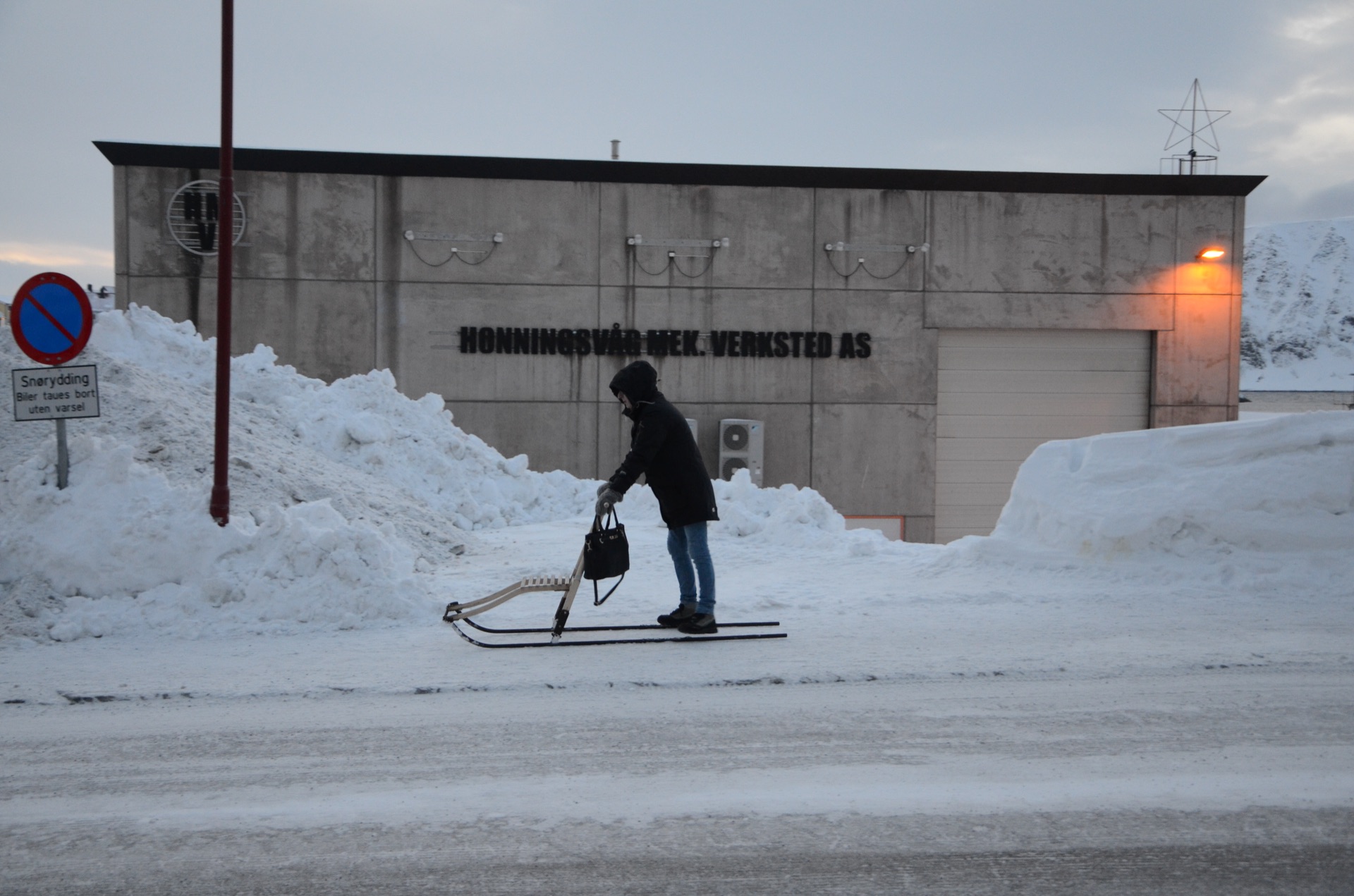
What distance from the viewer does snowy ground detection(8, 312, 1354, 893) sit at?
10.5 feet

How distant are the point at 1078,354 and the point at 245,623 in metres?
15.1

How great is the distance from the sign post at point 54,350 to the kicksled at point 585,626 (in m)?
3.23

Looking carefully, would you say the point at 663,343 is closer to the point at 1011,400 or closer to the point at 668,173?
the point at 668,173

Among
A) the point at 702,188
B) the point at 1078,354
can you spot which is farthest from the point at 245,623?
the point at 1078,354

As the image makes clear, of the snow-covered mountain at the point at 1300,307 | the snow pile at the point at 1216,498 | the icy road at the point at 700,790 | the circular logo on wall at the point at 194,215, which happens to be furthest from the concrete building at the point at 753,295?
the snow-covered mountain at the point at 1300,307

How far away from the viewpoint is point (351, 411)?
39.4 ft

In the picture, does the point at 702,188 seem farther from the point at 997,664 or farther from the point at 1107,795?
the point at 1107,795

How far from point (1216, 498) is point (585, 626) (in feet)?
16.9

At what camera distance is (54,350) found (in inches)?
→ 268

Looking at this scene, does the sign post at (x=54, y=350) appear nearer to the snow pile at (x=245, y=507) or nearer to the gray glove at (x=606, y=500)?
the snow pile at (x=245, y=507)

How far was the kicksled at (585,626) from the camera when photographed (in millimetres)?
5816

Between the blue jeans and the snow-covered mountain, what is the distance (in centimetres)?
11299

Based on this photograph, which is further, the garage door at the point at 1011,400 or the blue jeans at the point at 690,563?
the garage door at the point at 1011,400

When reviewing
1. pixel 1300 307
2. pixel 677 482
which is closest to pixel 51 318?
pixel 677 482
